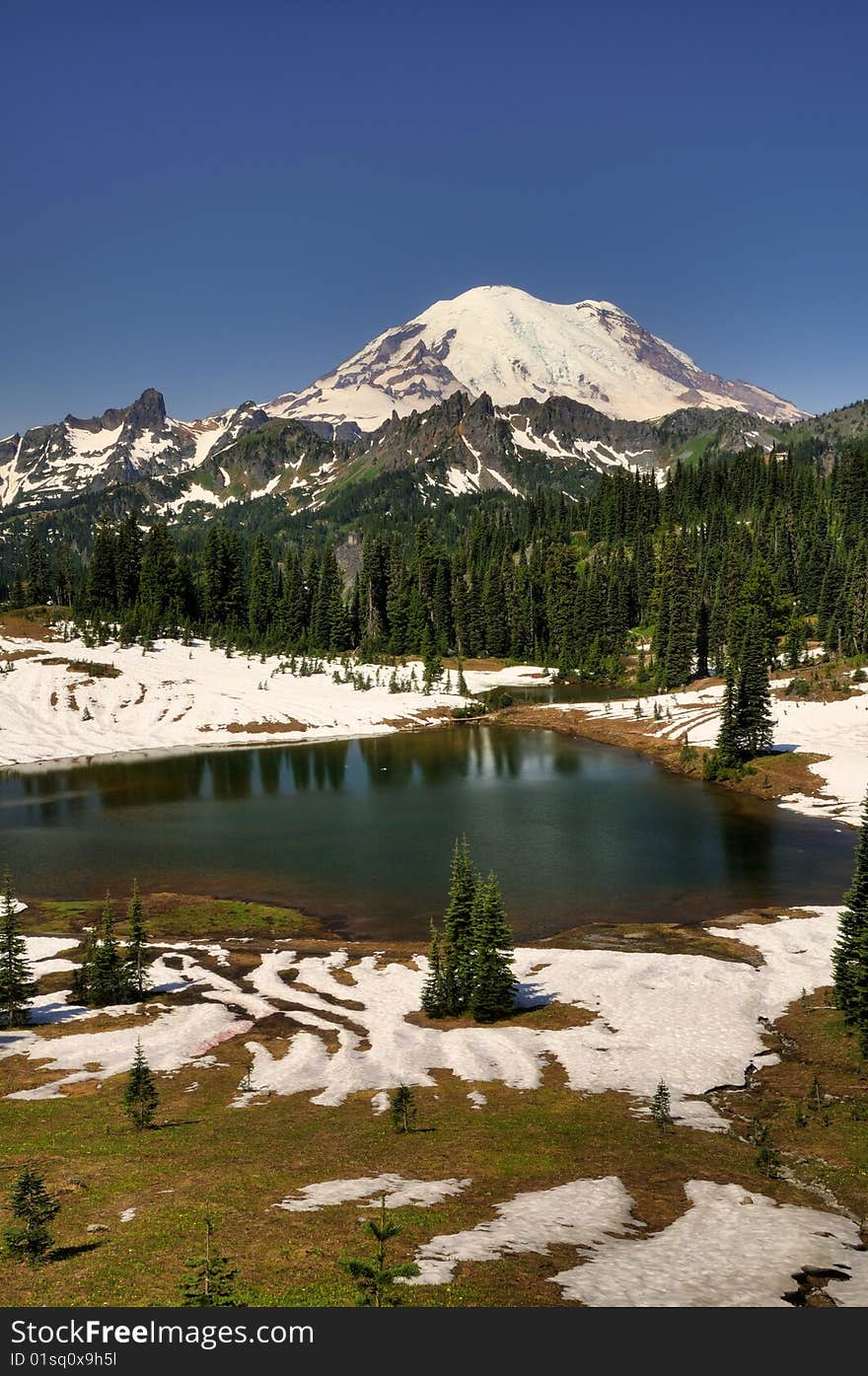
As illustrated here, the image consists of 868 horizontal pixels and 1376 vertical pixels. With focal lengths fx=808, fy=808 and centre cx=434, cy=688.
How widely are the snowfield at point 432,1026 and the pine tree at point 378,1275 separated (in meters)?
14.2

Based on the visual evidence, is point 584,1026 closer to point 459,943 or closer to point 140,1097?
point 459,943

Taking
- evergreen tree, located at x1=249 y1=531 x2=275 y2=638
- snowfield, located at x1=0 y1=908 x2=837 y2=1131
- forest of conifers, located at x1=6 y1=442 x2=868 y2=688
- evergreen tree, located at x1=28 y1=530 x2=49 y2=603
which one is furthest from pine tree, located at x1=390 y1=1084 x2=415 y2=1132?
evergreen tree, located at x1=28 y1=530 x2=49 y2=603

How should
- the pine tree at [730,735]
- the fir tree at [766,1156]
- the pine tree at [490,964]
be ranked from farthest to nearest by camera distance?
the pine tree at [730,735] → the pine tree at [490,964] → the fir tree at [766,1156]

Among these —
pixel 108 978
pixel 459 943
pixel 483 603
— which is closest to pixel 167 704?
pixel 483 603

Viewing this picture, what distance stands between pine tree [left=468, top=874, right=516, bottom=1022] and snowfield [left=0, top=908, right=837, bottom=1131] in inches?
47.4

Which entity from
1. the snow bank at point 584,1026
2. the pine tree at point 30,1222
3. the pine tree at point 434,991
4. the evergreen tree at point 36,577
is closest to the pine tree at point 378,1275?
the pine tree at point 30,1222

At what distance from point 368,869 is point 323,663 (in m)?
107

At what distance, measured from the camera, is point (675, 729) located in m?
109

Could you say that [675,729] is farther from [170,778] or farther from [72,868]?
[72,868]

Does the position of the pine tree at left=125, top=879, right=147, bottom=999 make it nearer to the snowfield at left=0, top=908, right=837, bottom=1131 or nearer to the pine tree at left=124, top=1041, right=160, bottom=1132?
the snowfield at left=0, top=908, right=837, bottom=1131

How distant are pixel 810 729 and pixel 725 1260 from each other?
89.6 meters

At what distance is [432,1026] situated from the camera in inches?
1452

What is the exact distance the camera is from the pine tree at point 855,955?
1298 inches

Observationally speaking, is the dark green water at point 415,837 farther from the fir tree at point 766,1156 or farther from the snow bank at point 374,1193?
the snow bank at point 374,1193
